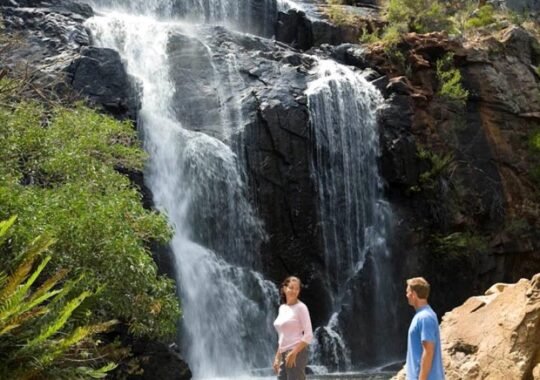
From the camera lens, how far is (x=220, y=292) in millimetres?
19766

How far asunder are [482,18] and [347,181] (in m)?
13.8

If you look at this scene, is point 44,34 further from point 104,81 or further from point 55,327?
point 55,327

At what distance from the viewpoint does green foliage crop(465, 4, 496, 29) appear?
33000 millimetres

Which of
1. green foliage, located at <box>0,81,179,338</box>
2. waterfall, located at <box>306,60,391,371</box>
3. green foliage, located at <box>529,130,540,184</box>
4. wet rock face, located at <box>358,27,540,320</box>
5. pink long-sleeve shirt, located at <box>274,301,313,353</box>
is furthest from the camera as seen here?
green foliage, located at <box>529,130,540,184</box>

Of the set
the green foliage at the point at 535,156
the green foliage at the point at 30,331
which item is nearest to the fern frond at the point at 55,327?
the green foliage at the point at 30,331

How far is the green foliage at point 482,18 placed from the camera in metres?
33.0

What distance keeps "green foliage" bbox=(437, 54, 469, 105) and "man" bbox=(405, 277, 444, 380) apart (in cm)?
2046

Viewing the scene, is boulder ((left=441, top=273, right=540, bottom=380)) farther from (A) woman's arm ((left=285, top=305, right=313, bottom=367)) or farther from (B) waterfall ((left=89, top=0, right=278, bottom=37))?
(B) waterfall ((left=89, top=0, right=278, bottom=37))

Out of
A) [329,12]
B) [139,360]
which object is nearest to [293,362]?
[139,360]

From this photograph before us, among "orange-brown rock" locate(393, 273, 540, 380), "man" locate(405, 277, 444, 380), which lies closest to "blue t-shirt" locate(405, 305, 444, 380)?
"man" locate(405, 277, 444, 380)

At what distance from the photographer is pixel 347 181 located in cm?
2414

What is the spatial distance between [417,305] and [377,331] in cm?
1611

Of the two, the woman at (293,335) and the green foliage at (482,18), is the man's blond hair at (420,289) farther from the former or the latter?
the green foliage at (482,18)

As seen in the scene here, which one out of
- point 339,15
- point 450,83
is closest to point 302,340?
point 450,83
